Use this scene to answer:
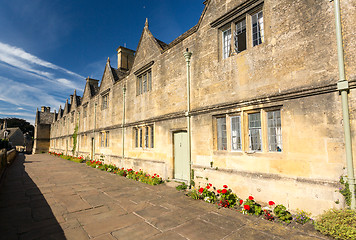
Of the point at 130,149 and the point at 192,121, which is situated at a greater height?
the point at 192,121

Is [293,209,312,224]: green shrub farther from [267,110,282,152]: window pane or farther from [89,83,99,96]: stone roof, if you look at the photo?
[89,83,99,96]: stone roof

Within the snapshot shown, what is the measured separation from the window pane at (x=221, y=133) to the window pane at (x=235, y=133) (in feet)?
1.17

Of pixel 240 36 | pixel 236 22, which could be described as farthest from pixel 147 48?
pixel 240 36

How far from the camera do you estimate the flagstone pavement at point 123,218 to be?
4098 mm

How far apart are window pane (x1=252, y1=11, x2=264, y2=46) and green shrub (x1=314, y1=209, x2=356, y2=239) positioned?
500 centimetres

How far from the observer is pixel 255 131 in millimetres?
6023

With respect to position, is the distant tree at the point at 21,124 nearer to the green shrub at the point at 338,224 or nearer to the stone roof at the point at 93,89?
the stone roof at the point at 93,89

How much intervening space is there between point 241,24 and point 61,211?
8.39m

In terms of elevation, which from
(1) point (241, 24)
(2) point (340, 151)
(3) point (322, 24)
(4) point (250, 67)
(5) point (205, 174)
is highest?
(1) point (241, 24)

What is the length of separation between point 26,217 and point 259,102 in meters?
7.29

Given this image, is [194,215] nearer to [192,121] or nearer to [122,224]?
[122,224]

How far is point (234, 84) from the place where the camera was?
258 inches

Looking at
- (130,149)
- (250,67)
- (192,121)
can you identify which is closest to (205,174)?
(192,121)

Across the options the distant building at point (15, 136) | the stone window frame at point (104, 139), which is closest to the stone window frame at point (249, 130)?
the stone window frame at point (104, 139)
